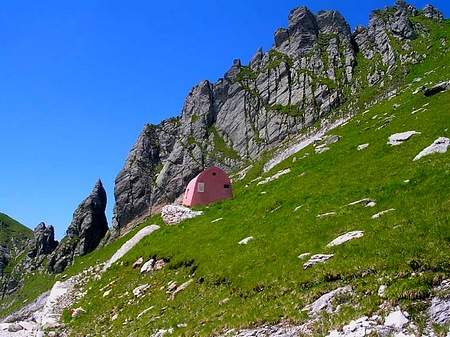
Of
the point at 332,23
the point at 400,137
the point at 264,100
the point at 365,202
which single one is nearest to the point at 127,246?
the point at 365,202

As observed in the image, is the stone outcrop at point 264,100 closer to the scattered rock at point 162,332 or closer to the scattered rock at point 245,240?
the scattered rock at point 245,240

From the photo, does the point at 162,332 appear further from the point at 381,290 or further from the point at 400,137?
the point at 400,137

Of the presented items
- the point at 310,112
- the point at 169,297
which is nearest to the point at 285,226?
the point at 169,297

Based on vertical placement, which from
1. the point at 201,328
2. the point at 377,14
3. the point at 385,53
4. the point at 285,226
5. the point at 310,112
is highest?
the point at 377,14

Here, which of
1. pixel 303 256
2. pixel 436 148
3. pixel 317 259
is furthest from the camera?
pixel 436 148

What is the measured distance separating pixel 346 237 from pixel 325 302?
514 cm

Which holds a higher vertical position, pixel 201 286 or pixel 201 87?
pixel 201 87

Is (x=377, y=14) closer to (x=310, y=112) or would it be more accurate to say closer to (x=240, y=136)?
(x=310, y=112)

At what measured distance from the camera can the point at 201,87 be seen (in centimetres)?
19550

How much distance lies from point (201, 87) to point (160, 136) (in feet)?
107

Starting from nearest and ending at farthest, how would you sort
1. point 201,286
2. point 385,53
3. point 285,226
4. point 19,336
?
point 201,286, point 285,226, point 19,336, point 385,53

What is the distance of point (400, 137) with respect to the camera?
32.0m

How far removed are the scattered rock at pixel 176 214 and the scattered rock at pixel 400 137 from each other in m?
18.4

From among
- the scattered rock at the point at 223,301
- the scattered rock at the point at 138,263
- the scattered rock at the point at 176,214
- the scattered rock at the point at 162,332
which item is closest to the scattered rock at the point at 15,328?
the scattered rock at the point at 138,263
